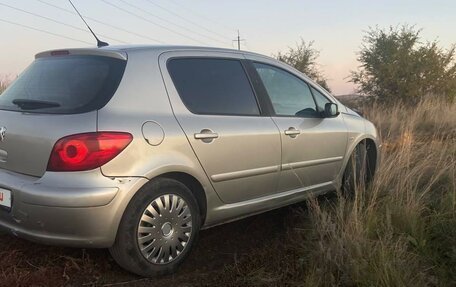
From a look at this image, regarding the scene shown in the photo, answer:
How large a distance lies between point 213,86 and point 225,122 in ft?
1.16

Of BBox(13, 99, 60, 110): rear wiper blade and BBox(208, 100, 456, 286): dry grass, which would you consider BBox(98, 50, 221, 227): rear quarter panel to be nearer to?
BBox(13, 99, 60, 110): rear wiper blade

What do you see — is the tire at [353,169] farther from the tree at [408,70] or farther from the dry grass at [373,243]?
the tree at [408,70]

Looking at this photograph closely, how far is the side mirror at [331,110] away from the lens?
A: 486cm

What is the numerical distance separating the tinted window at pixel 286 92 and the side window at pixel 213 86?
274 millimetres

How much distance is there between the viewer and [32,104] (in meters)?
3.37

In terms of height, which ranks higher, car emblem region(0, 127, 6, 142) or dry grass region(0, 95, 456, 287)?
car emblem region(0, 127, 6, 142)

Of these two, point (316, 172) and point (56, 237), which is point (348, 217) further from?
point (56, 237)

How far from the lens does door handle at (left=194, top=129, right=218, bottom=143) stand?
11.6ft

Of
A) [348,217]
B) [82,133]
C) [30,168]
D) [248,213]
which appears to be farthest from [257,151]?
[30,168]

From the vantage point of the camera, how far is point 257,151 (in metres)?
3.99

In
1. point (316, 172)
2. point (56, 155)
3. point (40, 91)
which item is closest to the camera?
point (56, 155)

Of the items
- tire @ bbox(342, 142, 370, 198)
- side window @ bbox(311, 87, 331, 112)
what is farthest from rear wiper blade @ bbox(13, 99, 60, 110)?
tire @ bbox(342, 142, 370, 198)

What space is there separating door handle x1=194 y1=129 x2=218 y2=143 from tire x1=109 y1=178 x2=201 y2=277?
37 centimetres

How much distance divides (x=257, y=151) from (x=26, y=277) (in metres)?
1.95
